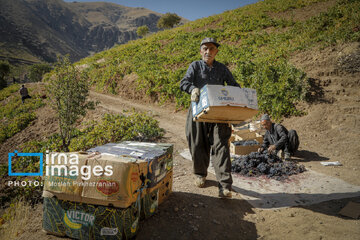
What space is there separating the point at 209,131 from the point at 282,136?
253 cm

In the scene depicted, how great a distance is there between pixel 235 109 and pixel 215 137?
28.0 inches

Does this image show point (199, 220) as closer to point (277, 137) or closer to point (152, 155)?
point (152, 155)

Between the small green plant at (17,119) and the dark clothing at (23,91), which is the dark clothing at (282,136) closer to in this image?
the small green plant at (17,119)

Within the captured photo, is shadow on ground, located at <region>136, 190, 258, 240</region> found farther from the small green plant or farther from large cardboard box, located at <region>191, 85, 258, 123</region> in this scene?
the small green plant

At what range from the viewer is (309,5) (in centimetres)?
1509

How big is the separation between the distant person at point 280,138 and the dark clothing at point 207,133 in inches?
86.6

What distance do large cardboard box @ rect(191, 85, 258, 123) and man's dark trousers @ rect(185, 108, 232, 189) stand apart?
0.37 m

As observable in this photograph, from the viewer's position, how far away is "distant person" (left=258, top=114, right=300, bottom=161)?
16.2 feet

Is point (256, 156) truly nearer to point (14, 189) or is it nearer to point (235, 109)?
point (235, 109)

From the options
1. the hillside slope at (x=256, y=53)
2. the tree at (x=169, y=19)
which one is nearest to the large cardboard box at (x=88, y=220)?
the hillside slope at (x=256, y=53)

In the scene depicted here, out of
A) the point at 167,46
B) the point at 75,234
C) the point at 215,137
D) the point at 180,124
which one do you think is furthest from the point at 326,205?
the point at 167,46

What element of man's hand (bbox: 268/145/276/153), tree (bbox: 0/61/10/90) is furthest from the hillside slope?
tree (bbox: 0/61/10/90)

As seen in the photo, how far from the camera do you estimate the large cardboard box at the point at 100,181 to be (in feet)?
6.42

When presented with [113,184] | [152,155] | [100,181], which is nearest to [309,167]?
[152,155]
